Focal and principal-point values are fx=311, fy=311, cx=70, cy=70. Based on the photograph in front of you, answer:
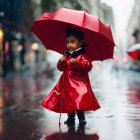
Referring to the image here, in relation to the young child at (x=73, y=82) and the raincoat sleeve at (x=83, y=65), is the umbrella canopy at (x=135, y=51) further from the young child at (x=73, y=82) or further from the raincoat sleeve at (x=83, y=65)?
the raincoat sleeve at (x=83, y=65)

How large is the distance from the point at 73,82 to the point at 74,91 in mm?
144

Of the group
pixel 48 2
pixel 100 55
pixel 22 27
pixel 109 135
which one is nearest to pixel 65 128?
pixel 109 135

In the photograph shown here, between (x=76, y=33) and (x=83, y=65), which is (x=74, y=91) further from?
(x=76, y=33)

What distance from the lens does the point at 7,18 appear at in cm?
3084

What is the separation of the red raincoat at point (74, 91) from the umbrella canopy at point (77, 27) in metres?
0.46

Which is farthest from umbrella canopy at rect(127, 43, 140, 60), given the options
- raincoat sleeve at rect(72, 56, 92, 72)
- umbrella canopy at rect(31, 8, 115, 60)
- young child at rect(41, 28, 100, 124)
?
raincoat sleeve at rect(72, 56, 92, 72)

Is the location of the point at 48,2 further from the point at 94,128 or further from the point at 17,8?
the point at 94,128

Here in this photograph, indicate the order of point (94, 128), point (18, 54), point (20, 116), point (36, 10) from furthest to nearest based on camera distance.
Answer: point (36, 10), point (18, 54), point (20, 116), point (94, 128)

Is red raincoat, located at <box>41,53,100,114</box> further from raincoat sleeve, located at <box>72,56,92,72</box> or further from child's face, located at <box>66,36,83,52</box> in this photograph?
child's face, located at <box>66,36,83,52</box>

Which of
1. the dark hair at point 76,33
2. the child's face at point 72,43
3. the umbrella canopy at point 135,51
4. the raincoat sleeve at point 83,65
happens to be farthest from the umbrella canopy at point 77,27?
the umbrella canopy at point 135,51

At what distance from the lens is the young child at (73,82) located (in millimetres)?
4504

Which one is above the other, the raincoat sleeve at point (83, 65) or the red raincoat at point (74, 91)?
the raincoat sleeve at point (83, 65)

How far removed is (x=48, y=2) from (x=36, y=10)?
58.3ft

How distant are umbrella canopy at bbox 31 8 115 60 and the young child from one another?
26cm
